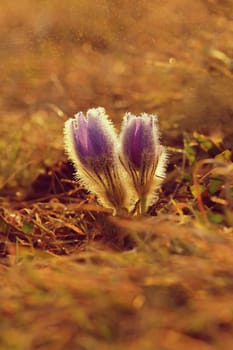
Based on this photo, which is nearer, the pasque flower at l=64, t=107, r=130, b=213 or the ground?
the ground

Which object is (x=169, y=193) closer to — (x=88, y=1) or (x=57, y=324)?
(x=57, y=324)

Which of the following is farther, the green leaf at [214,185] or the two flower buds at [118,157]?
the green leaf at [214,185]

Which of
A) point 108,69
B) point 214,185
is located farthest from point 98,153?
point 108,69

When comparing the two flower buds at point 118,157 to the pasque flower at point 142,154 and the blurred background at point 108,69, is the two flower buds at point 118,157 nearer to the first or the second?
the pasque flower at point 142,154

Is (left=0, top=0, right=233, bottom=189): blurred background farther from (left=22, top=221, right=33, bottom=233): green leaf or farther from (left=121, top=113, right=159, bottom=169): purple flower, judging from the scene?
(left=121, top=113, right=159, bottom=169): purple flower

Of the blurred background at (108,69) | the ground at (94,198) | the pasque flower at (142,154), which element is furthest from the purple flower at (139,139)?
the blurred background at (108,69)

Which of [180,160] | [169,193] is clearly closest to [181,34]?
[180,160]

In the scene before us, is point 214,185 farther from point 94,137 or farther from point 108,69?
point 108,69

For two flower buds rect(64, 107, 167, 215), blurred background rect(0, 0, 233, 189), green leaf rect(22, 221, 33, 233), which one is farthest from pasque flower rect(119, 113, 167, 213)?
blurred background rect(0, 0, 233, 189)
